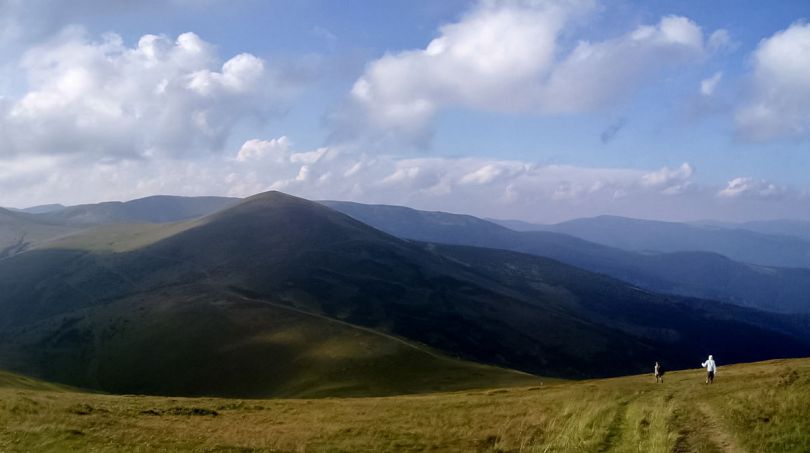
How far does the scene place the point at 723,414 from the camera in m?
26.9

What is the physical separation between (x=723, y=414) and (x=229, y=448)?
23.5 m

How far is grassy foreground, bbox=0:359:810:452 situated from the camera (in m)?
23.9

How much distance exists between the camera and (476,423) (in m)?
31.2

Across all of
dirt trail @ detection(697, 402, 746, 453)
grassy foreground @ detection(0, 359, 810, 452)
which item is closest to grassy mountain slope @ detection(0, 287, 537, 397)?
grassy foreground @ detection(0, 359, 810, 452)

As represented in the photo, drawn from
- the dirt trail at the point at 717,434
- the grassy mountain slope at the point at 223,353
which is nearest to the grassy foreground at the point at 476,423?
the dirt trail at the point at 717,434

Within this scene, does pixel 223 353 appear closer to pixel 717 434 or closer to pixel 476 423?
pixel 476 423

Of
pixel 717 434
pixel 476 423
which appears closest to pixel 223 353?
pixel 476 423

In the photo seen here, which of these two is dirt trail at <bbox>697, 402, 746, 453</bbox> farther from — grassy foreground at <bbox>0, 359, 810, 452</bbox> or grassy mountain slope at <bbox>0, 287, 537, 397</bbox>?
grassy mountain slope at <bbox>0, 287, 537, 397</bbox>

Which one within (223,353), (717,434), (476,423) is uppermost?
(717,434)

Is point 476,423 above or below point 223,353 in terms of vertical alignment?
above

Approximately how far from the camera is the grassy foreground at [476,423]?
2392 cm

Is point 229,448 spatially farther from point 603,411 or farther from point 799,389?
point 799,389

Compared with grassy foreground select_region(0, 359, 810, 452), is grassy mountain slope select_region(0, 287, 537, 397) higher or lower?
lower

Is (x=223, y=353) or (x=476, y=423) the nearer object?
(x=476, y=423)
